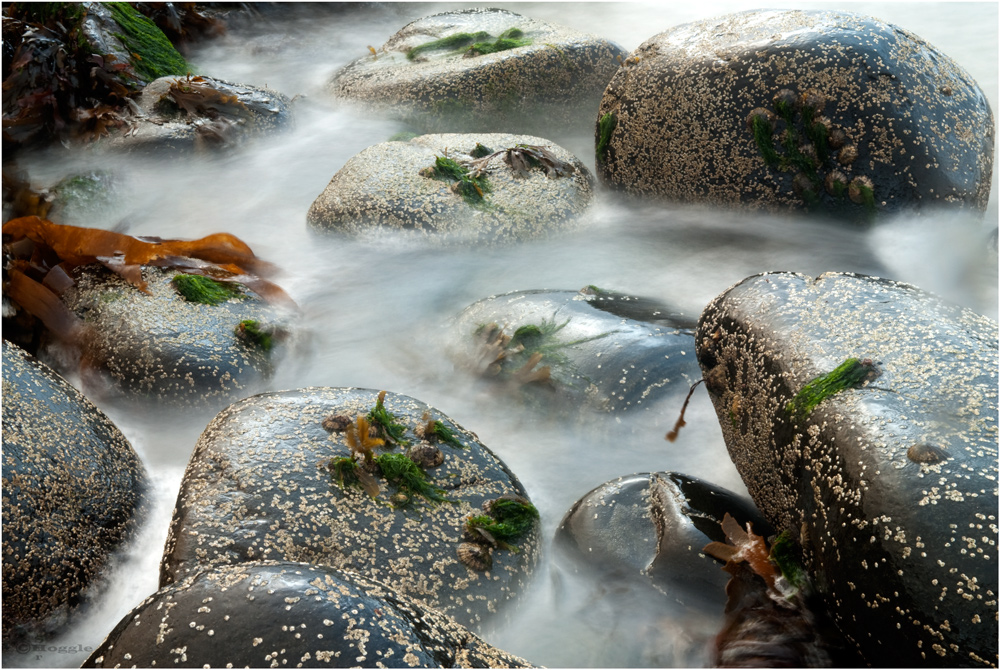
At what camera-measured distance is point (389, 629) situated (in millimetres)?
1486

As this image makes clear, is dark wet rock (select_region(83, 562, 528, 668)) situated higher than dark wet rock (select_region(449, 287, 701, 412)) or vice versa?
dark wet rock (select_region(83, 562, 528, 668))

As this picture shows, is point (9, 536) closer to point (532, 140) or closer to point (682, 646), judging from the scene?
point (682, 646)

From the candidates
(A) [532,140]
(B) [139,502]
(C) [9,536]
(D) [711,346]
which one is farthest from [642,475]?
(A) [532,140]

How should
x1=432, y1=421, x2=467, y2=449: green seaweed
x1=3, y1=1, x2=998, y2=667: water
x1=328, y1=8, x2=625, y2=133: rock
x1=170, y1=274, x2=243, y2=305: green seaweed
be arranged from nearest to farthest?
x1=3, y1=1, x2=998, y2=667: water, x1=432, y1=421, x2=467, y2=449: green seaweed, x1=170, y1=274, x2=243, y2=305: green seaweed, x1=328, y1=8, x2=625, y2=133: rock

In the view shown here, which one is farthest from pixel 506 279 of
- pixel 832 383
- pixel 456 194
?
pixel 832 383

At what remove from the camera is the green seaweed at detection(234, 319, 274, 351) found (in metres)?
3.55

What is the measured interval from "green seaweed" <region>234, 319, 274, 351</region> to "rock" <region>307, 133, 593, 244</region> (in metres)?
1.15

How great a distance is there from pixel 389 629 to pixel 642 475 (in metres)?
1.39

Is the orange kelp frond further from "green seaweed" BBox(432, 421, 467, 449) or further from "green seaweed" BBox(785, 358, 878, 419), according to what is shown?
"green seaweed" BBox(785, 358, 878, 419)

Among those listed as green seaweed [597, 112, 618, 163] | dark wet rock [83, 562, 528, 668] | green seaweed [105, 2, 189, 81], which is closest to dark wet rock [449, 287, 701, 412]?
green seaweed [597, 112, 618, 163]

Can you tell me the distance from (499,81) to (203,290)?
307cm

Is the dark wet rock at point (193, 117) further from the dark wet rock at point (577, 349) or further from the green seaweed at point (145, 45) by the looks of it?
the dark wet rock at point (577, 349)

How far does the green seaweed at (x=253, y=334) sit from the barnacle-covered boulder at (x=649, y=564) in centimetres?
167

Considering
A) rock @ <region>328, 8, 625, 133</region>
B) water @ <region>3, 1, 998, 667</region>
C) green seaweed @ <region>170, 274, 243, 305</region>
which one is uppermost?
rock @ <region>328, 8, 625, 133</region>
